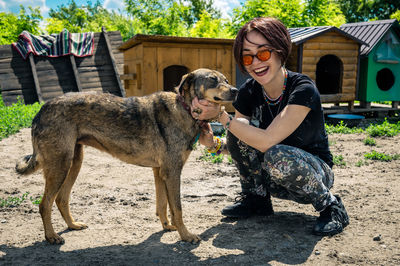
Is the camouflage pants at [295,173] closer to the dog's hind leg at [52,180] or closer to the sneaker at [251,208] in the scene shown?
the sneaker at [251,208]

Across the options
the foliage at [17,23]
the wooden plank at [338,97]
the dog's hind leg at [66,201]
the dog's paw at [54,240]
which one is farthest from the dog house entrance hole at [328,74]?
the foliage at [17,23]

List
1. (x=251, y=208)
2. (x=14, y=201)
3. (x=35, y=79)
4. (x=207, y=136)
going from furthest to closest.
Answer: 1. (x=35, y=79)
2. (x=14, y=201)
3. (x=251, y=208)
4. (x=207, y=136)

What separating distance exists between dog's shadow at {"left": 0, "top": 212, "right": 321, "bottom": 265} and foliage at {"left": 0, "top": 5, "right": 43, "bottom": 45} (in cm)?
2145

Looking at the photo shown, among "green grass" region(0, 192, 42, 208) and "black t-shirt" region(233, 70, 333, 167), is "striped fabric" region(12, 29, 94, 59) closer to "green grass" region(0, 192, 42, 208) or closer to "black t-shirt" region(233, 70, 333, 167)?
"green grass" region(0, 192, 42, 208)

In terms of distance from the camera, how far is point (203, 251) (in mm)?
2947

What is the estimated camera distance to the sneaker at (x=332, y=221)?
3.11 meters

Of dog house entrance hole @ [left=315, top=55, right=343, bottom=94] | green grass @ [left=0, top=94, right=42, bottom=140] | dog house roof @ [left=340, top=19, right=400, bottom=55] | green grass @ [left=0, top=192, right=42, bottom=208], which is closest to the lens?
green grass @ [left=0, top=192, right=42, bottom=208]

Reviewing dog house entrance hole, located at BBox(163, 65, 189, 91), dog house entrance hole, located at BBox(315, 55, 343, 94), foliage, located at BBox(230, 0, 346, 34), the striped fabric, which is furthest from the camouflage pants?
foliage, located at BBox(230, 0, 346, 34)

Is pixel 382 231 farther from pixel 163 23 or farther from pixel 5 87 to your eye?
pixel 163 23

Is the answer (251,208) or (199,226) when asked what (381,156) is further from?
(199,226)

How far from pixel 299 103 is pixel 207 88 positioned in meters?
0.85

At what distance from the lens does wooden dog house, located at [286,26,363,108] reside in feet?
30.5

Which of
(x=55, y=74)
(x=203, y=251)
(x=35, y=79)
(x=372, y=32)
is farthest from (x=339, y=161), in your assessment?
(x=55, y=74)

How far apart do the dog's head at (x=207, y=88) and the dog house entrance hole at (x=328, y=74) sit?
9.25 metres
